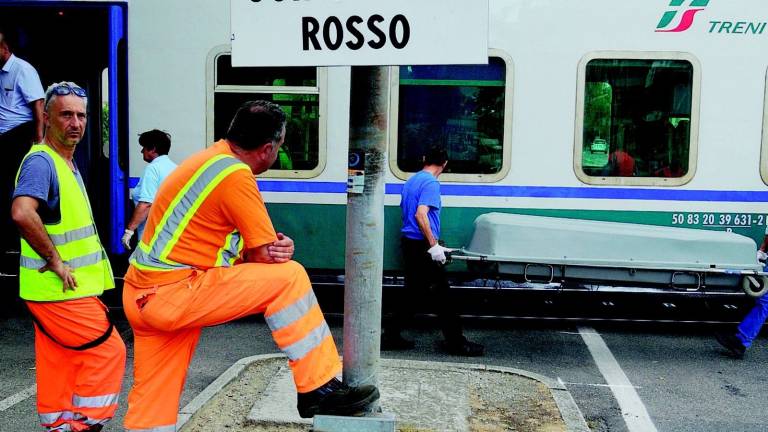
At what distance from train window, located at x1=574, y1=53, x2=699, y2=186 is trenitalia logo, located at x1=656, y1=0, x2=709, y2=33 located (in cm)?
26

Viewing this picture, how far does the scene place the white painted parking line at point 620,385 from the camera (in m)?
5.26

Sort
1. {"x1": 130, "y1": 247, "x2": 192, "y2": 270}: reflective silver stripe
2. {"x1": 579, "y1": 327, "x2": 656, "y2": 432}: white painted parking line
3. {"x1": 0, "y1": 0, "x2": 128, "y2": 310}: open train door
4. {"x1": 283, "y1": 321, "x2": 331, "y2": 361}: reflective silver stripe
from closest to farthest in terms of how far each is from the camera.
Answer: {"x1": 283, "y1": 321, "x2": 331, "y2": 361}: reflective silver stripe → {"x1": 130, "y1": 247, "x2": 192, "y2": 270}: reflective silver stripe → {"x1": 579, "y1": 327, "x2": 656, "y2": 432}: white painted parking line → {"x1": 0, "y1": 0, "x2": 128, "y2": 310}: open train door

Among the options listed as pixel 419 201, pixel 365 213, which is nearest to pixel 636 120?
pixel 419 201

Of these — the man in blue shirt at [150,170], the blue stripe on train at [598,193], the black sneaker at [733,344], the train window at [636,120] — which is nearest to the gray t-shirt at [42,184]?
the man in blue shirt at [150,170]

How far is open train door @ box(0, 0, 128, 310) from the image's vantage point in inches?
299

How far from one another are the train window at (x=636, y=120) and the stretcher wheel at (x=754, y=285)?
3.82 feet

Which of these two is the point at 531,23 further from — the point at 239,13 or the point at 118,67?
the point at 239,13

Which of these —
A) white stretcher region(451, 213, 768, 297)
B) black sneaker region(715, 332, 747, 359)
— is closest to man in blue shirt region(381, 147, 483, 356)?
white stretcher region(451, 213, 768, 297)

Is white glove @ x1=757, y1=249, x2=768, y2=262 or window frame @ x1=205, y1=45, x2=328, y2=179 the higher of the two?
window frame @ x1=205, y1=45, x2=328, y2=179

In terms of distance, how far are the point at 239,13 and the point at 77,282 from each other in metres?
1.62

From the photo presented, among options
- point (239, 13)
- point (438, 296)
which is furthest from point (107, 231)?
point (239, 13)

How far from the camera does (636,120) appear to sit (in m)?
7.45

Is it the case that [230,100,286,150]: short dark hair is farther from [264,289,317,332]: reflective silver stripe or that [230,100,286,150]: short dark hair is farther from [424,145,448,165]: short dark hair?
[424,145,448,165]: short dark hair

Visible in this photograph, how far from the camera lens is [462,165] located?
757 centimetres
